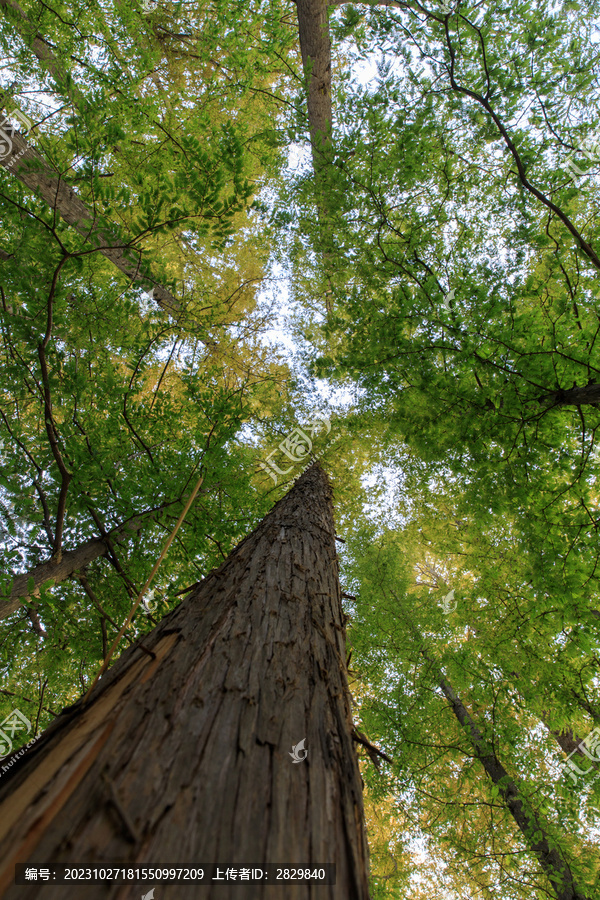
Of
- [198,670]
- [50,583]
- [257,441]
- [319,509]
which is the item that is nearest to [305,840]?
[198,670]

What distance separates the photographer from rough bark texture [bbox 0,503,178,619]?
2.58m

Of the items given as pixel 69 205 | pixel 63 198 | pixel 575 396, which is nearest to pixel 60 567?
pixel 575 396

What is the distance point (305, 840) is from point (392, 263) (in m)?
4.09

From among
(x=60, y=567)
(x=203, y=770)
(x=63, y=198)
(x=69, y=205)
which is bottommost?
(x=203, y=770)

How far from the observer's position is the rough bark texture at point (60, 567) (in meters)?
2.58

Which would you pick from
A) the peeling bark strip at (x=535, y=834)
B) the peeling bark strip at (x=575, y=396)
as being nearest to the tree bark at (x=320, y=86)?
the peeling bark strip at (x=575, y=396)

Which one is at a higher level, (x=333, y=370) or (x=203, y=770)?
(x=333, y=370)

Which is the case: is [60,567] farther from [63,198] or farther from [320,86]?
[320,86]

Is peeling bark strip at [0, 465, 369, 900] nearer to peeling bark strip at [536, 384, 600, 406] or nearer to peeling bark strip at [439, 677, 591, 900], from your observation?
peeling bark strip at [536, 384, 600, 406]

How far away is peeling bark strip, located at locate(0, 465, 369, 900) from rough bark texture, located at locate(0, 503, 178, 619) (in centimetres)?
197

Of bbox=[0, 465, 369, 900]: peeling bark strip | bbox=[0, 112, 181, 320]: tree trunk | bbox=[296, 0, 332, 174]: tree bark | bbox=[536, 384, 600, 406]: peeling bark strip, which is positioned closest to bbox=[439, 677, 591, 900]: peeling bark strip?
bbox=[536, 384, 600, 406]: peeling bark strip

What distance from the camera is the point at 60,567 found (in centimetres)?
298

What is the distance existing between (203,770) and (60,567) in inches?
113

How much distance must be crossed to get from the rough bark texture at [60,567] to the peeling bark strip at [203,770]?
1969mm
